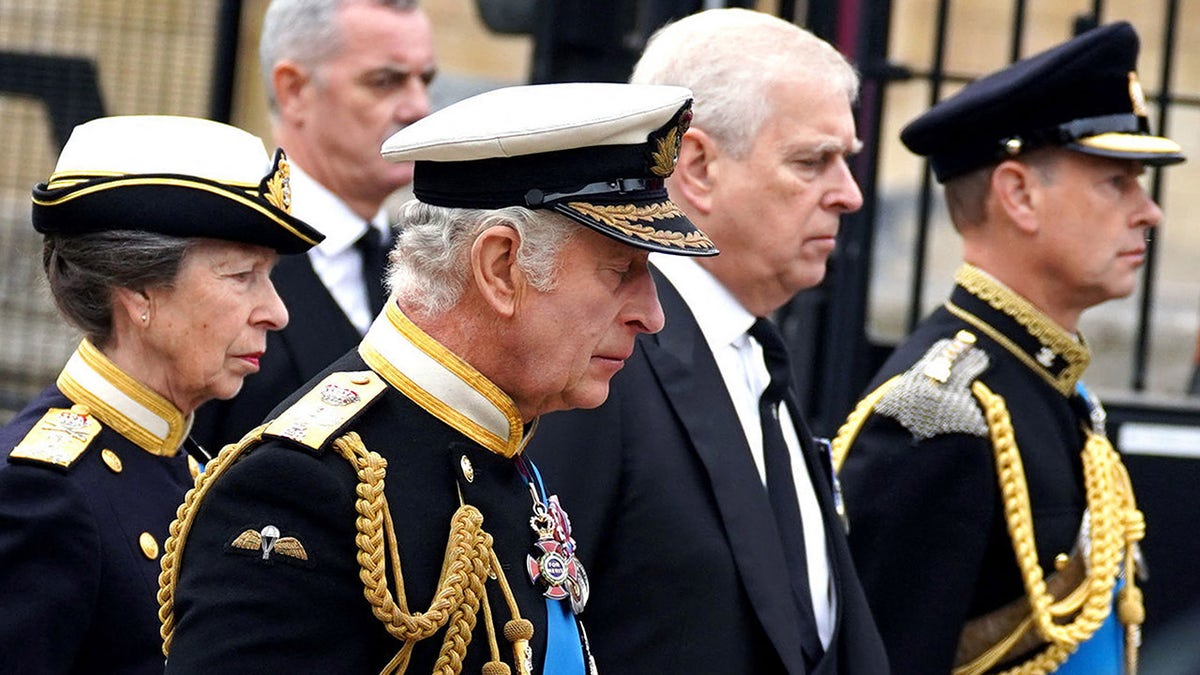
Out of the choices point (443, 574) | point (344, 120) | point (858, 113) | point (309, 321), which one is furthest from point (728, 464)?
point (858, 113)

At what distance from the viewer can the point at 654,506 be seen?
291cm

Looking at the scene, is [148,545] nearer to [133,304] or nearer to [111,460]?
[111,460]

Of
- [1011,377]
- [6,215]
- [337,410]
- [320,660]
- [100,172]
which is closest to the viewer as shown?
[320,660]

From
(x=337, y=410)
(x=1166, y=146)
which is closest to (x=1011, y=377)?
(x=1166, y=146)

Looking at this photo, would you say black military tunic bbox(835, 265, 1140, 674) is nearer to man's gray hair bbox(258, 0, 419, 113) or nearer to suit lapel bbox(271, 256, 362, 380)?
suit lapel bbox(271, 256, 362, 380)

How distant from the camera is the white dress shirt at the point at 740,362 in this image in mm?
3234

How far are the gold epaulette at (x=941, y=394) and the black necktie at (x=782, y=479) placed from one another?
408 mm

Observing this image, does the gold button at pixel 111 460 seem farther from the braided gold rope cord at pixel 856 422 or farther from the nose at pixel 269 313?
the braided gold rope cord at pixel 856 422

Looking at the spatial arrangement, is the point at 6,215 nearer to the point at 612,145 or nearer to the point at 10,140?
the point at 10,140

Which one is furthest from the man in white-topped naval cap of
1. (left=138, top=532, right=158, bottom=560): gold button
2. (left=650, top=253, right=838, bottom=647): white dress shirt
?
(left=650, top=253, right=838, bottom=647): white dress shirt

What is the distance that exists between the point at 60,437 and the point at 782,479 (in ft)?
3.86

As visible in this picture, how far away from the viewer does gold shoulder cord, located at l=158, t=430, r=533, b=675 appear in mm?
2158

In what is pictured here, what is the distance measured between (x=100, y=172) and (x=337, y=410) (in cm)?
85

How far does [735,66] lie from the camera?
3332 mm
